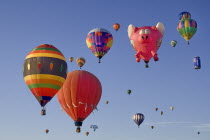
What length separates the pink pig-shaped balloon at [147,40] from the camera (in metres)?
37.6

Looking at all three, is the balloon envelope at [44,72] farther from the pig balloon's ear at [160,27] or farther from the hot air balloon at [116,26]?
the hot air balloon at [116,26]

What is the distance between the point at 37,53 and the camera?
33812 millimetres

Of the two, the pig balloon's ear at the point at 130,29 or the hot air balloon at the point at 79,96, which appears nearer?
the hot air balloon at the point at 79,96

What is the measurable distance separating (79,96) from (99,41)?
18.1 ft

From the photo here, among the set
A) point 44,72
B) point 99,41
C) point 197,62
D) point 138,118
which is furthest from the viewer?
point 138,118

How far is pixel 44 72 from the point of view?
33.0 m

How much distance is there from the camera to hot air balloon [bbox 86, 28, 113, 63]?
40469mm

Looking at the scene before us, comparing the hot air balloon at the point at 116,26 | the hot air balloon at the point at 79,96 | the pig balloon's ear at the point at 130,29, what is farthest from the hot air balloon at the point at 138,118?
the pig balloon's ear at the point at 130,29

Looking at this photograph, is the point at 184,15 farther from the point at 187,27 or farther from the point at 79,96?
the point at 79,96

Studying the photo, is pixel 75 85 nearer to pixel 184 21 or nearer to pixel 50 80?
pixel 50 80

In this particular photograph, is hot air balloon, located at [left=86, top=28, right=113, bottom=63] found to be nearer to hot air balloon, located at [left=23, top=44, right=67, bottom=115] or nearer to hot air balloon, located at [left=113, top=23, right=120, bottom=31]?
hot air balloon, located at [left=113, top=23, right=120, bottom=31]

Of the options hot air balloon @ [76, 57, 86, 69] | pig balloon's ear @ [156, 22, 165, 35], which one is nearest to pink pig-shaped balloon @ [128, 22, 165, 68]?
pig balloon's ear @ [156, 22, 165, 35]

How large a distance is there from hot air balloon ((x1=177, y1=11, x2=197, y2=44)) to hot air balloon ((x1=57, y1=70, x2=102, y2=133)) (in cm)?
1107

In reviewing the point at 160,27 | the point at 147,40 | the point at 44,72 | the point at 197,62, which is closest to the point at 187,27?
the point at 197,62
